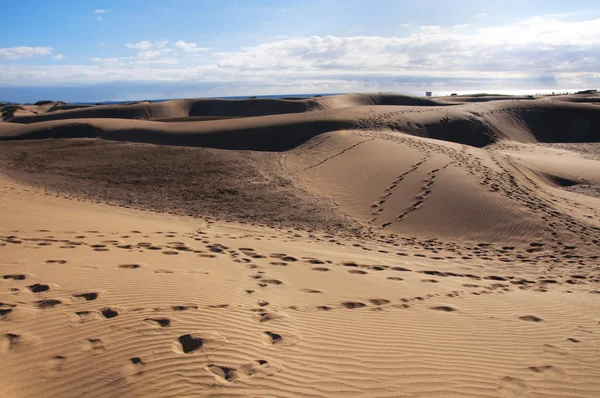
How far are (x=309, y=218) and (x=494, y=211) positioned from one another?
15.1ft

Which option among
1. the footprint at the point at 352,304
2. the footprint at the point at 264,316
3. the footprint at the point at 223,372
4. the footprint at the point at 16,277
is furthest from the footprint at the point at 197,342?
the footprint at the point at 16,277

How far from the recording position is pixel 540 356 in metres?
4.00

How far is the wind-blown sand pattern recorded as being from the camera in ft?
11.6

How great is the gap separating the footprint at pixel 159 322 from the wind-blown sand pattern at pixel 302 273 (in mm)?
27

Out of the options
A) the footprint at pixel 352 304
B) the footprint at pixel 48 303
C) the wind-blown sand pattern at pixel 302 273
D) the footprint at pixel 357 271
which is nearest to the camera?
the wind-blown sand pattern at pixel 302 273

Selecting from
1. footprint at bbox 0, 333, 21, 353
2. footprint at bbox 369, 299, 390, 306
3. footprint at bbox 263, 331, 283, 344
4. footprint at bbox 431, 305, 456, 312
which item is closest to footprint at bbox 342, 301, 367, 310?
footprint at bbox 369, 299, 390, 306

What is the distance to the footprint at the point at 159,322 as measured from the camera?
416 centimetres

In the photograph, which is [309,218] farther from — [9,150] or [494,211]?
[9,150]

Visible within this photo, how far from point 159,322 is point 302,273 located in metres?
2.81

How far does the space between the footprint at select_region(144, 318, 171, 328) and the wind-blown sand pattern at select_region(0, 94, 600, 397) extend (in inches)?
1.1

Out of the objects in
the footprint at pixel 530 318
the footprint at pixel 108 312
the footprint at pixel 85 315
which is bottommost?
the footprint at pixel 530 318

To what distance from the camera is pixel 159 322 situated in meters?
4.23

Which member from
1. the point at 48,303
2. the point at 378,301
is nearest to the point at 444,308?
the point at 378,301

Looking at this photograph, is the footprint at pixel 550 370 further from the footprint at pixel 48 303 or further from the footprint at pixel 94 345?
the footprint at pixel 48 303
